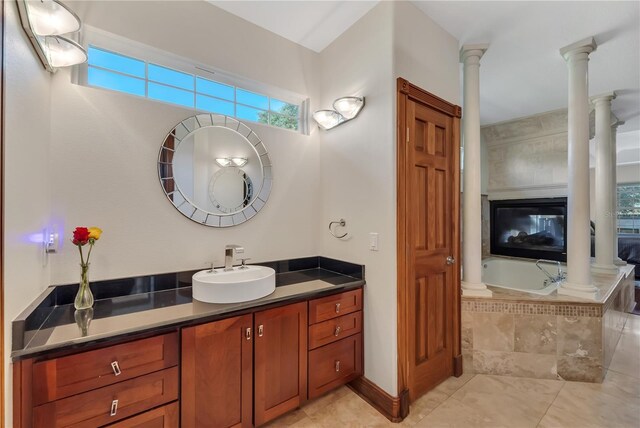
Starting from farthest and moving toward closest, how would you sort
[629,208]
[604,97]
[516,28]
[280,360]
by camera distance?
[629,208] < [604,97] < [516,28] < [280,360]

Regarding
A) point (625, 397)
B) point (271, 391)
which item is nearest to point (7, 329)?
point (271, 391)

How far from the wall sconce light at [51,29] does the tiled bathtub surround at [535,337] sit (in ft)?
9.80

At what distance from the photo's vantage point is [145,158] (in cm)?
173

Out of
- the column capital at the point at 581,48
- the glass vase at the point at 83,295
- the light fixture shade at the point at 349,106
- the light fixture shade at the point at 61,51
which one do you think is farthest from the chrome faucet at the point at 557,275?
the light fixture shade at the point at 61,51

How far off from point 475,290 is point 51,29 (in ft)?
10.2

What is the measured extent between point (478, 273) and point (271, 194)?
191 cm

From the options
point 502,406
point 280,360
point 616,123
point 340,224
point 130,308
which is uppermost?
point 616,123

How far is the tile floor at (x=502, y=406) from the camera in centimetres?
177

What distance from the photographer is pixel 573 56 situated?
2.42m

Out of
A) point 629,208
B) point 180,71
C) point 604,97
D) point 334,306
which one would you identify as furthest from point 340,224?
point 629,208

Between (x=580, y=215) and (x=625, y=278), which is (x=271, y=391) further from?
(x=625, y=278)

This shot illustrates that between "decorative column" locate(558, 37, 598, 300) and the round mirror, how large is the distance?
104 inches

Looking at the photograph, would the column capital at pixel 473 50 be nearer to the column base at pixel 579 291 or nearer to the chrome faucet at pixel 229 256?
the column base at pixel 579 291

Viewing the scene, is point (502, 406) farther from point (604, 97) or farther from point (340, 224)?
point (604, 97)
